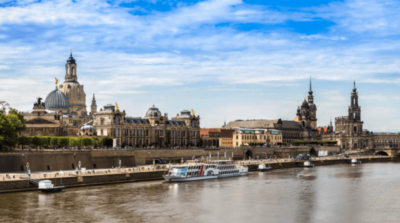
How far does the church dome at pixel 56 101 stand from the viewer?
448 feet

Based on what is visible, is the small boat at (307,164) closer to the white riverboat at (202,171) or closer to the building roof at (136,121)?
the white riverboat at (202,171)

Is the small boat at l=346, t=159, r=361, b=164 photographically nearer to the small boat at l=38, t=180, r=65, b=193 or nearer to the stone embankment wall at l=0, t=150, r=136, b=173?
the stone embankment wall at l=0, t=150, r=136, b=173

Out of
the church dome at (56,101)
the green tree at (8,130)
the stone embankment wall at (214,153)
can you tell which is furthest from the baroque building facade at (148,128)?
the church dome at (56,101)

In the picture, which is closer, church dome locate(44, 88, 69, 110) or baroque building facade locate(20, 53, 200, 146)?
baroque building facade locate(20, 53, 200, 146)

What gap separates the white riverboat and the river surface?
309 centimetres

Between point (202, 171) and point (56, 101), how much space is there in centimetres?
7258

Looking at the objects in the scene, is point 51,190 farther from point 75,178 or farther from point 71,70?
point 71,70

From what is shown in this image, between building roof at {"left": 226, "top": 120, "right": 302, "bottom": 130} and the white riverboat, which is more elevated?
building roof at {"left": 226, "top": 120, "right": 302, "bottom": 130}

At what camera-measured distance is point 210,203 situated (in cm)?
5250

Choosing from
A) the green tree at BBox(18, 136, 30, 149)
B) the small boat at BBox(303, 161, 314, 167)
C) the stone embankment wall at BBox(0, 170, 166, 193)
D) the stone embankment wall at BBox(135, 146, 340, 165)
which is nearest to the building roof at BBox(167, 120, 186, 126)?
the stone embankment wall at BBox(135, 146, 340, 165)

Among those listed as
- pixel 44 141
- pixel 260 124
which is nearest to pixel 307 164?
pixel 44 141

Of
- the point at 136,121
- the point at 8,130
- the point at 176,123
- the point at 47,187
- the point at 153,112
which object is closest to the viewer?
the point at 47,187

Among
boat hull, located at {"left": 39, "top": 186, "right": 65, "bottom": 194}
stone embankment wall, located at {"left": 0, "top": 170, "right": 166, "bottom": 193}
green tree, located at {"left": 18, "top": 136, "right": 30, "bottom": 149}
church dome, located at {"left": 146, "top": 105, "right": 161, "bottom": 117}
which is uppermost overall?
church dome, located at {"left": 146, "top": 105, "right": 161, "bottom": 117}

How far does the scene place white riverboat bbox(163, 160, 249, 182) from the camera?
72688 millimetres
